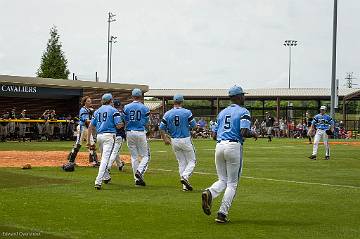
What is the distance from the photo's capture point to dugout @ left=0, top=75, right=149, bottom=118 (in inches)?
1635

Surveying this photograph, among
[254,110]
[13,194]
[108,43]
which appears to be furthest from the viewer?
[108,43]

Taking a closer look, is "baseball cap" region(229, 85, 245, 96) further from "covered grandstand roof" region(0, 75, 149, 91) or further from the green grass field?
"covered grandstand roof" region(0, 75, 149, 91)

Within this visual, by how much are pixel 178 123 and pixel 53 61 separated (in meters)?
60.4

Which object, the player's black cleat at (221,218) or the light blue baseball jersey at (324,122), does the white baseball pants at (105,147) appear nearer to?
the player's black cleat at (221,218)

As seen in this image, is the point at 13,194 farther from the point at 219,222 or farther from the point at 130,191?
the point at 219,222

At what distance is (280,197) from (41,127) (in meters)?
30.9

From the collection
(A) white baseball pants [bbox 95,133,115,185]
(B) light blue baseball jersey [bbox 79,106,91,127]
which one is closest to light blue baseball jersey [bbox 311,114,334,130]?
(B) light blue baseball jersey [bbox 79,106,91,127]

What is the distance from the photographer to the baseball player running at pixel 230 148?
10109mm

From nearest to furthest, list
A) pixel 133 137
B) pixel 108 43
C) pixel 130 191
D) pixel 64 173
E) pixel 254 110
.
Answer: pixel 130 191
pixel 133 137
pixel 64 173
pixel 254 110
pixel 108 43

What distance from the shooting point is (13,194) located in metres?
12.9

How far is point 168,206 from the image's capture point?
11.7 meters

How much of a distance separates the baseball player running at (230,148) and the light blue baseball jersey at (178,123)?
414 cm

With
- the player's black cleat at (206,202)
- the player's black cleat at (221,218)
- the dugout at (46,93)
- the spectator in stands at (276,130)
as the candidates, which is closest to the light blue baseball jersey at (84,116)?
the player's black cleat at (206,202)

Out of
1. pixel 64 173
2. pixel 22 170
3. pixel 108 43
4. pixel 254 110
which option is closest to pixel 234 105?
pixel 64 173
